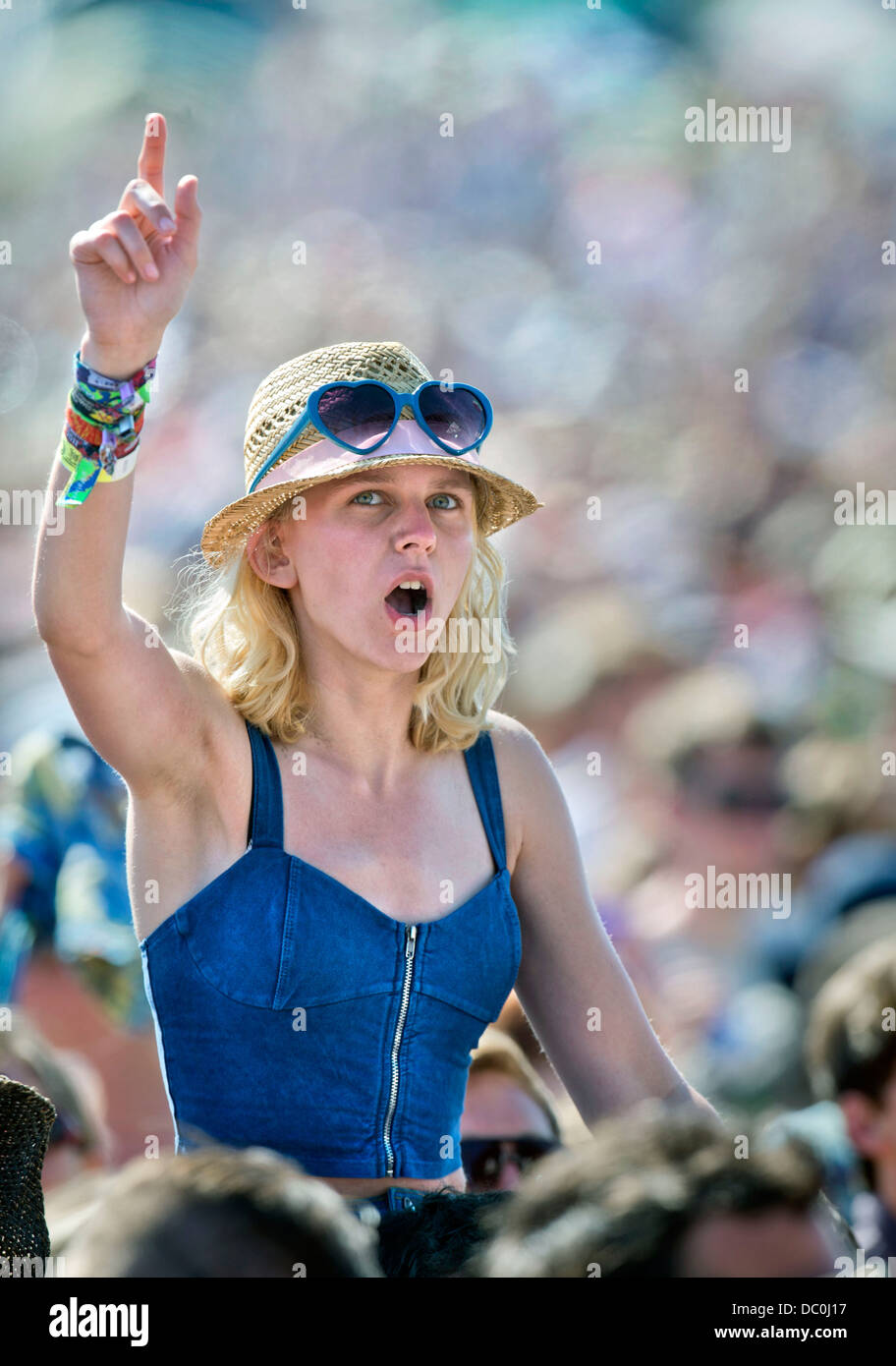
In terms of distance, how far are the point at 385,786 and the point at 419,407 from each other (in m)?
0.47

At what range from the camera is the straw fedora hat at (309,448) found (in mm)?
1751

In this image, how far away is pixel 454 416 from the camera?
71.8 inches

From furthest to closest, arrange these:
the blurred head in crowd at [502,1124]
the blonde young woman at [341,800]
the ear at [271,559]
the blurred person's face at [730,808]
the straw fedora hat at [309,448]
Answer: the blurred person's face at [730,808]
the blurred head in crowd at [502,1124]
the ear at [271,559]
the straw fedora hat at [309,448]
the blonde young woman at [341,800]

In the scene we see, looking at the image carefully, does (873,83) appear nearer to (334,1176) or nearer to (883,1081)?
(883,1081)

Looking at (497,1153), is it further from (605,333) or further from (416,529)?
(605,333)

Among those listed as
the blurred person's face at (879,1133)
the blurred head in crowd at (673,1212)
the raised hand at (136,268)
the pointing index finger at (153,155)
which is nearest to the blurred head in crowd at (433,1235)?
the blurred head in crowd at (673,1212)

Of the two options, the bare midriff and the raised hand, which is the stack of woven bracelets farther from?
the bare midriff

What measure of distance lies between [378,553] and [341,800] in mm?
300

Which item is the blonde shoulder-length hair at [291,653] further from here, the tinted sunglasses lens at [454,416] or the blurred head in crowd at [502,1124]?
the blurred head in crowd at [502,1124]

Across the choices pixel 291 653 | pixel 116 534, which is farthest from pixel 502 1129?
pixel 116 534

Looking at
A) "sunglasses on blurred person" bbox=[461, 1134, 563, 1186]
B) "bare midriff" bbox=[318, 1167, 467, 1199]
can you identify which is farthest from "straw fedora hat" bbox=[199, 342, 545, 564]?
"sunglasses on blurred person" bbox=[461, 1134, 563, 1186]
